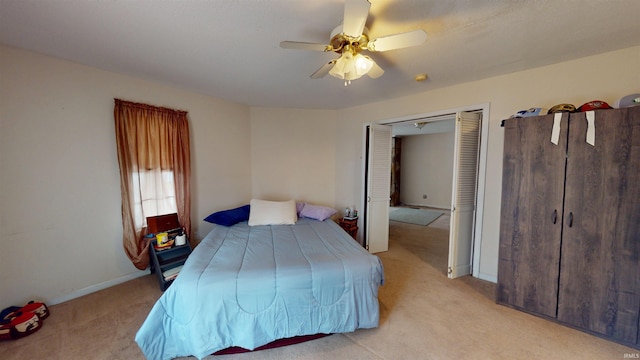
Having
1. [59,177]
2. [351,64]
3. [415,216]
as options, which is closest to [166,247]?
[59,177]

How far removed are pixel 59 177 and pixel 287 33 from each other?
2.54 metres

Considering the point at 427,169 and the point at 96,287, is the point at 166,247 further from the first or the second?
the point at 427,169

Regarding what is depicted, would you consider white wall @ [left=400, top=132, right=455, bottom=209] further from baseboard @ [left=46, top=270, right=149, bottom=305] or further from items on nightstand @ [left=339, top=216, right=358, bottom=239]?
baseboard @ [left=46, top=270, right=149, bottom=305]

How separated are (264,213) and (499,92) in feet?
10.2

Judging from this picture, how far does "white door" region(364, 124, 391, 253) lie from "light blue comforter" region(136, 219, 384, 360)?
1.57m

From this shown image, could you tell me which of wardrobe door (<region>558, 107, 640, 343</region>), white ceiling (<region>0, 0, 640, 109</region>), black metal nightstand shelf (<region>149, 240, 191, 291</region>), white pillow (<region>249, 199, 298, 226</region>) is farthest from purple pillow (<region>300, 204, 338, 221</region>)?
wardrobe door (<region>558, 107, 640, 343</region>)

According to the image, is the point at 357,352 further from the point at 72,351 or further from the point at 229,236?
the point at 72,351

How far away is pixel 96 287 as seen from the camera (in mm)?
2445

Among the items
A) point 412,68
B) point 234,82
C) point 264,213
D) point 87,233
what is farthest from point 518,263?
point 87,233

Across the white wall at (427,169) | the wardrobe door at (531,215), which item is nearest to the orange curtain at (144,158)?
the wardrobe door at (531,215)

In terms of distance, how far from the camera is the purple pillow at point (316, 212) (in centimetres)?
322

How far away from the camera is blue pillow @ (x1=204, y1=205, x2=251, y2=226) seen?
2953 mm

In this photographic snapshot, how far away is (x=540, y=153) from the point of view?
78.1 inches

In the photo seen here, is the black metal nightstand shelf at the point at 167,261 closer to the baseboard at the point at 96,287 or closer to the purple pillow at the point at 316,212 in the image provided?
the baseboard at the point at 96,287
